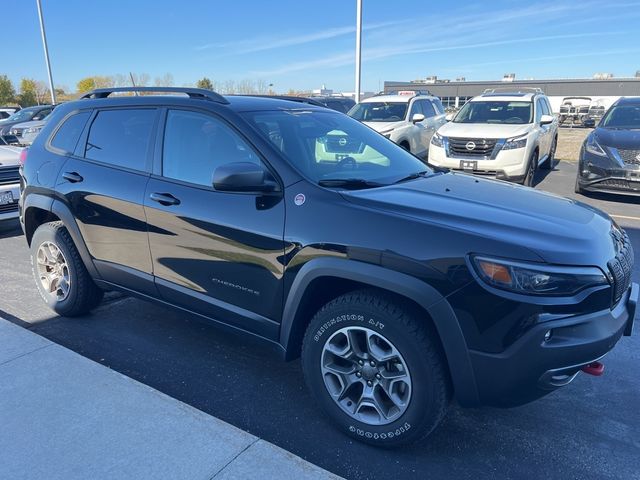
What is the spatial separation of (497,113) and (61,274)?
9.02 metres

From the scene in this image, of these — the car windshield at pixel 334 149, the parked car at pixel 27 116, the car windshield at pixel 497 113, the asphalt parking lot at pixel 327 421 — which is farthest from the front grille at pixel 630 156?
the parked car at pixel 27 116

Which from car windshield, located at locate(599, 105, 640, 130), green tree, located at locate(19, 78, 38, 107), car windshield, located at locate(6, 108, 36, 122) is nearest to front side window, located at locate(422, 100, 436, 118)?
car windshield, located at locate(599, 105, 640, 130)

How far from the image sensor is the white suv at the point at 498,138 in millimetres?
8711

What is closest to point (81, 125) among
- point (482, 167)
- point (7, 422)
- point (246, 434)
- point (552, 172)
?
point (7, 422)

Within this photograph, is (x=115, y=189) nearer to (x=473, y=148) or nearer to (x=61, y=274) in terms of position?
(x=61, y=274)

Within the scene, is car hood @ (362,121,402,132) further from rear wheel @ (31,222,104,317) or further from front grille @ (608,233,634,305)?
front grille @ (608,233,634,305)

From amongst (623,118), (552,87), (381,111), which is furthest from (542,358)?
(552,87)

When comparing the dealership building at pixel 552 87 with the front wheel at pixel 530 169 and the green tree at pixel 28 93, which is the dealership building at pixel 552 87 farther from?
the front wheel at pixel 530 169

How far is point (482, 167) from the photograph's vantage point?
29.0 ft

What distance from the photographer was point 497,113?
10.2m

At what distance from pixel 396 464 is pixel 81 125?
11.1 ft

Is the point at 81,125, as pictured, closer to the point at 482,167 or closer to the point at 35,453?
the point at 35,453

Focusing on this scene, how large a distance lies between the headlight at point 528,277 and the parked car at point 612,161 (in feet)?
24.2

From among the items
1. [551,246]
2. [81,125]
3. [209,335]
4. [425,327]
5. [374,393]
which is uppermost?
[81,125]
